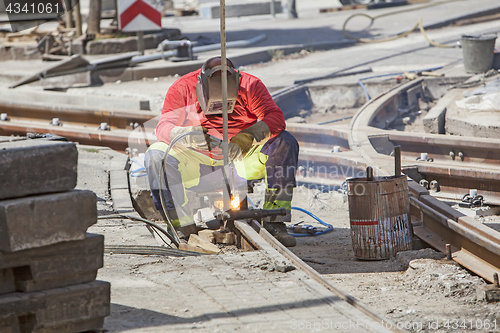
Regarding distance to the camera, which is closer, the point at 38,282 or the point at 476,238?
the point at 38,282

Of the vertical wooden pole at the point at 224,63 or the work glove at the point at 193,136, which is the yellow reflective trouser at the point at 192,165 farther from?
the vertical wooden pole at the point at 224,63

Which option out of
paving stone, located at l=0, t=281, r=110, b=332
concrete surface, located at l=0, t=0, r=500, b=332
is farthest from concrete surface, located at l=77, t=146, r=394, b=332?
paving stone, located at l=0, t=281, r=110, b=332

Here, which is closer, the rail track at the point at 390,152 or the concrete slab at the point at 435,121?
the rail track at the point at 390,152

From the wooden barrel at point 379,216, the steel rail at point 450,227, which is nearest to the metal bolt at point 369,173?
the wooden barrel at point 379,216

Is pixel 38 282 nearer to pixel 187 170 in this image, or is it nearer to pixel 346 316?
pixel 346 316

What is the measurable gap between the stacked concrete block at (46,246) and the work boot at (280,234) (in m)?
2.09

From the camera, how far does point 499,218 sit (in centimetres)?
534

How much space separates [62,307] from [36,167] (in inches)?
25.4

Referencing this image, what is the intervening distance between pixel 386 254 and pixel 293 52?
37.0 ft

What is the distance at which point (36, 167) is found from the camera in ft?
8.82

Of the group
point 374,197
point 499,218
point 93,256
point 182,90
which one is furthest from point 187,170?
point 499,218

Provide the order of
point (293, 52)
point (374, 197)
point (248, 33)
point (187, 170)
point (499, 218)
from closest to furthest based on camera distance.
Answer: point (374, 197) < point (187, 170) < point (499, 218) < point (293, 52) < point (248, 33)

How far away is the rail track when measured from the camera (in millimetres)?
4258

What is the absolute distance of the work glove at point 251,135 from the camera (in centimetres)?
476
